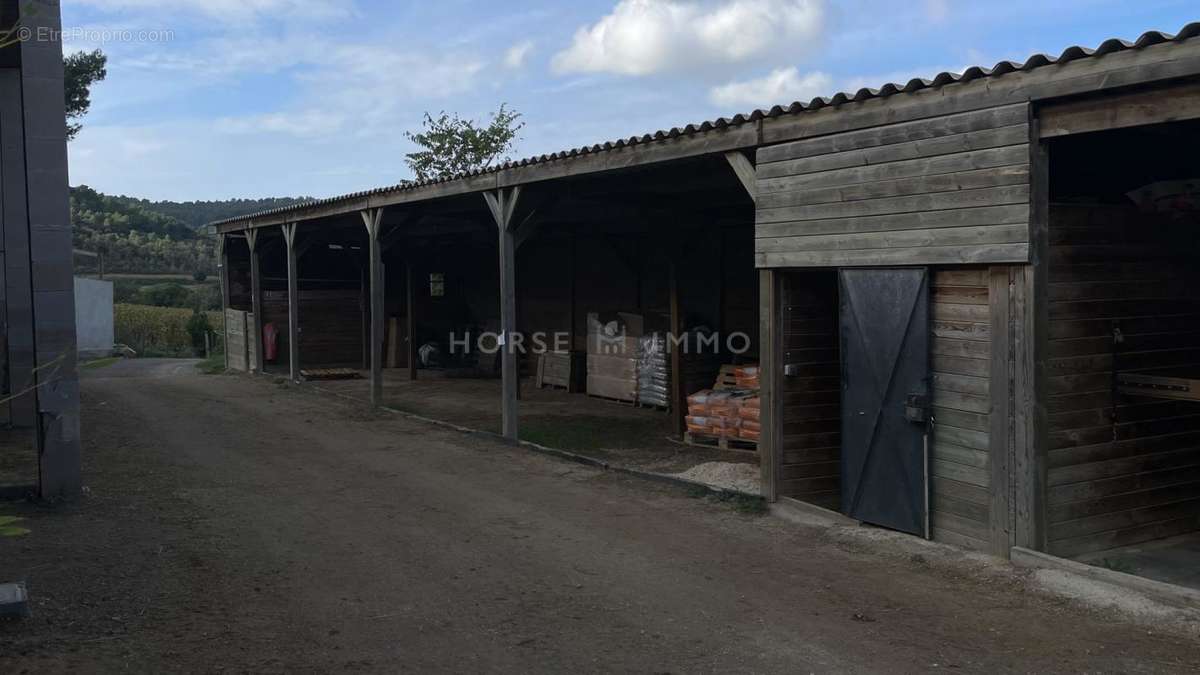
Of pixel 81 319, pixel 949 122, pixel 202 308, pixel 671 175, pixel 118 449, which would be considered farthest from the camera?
pixel 202 308

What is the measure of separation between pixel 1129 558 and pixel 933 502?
1.30 meters

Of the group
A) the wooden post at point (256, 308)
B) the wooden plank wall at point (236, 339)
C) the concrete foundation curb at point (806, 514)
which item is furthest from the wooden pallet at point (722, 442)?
the wooden plank wall at point (236, 339)

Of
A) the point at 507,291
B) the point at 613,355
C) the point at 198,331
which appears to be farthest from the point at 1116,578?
the point at 198,331

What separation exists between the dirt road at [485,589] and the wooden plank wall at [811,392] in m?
0.66

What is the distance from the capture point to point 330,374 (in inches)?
834

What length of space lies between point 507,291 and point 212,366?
→ 54.1 ft

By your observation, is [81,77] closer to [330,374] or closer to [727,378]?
[330,374]

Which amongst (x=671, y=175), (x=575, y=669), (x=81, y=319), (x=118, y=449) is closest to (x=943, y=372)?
(x=575, y=669)

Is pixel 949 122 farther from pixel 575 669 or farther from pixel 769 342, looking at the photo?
pixel 575 669

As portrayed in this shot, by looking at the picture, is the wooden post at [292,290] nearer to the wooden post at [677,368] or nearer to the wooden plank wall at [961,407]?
the wooden post at [677,368]

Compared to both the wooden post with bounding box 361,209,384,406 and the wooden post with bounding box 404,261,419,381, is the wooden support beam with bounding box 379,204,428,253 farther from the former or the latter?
the wooden post with bounding box 404,261,419,381

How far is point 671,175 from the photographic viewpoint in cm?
1009

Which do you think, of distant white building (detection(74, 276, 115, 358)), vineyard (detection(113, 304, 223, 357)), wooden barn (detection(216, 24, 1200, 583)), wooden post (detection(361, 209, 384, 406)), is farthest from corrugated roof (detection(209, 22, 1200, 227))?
vineyard (detection(113, 304, 223, 357))

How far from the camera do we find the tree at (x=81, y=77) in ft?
81.2
